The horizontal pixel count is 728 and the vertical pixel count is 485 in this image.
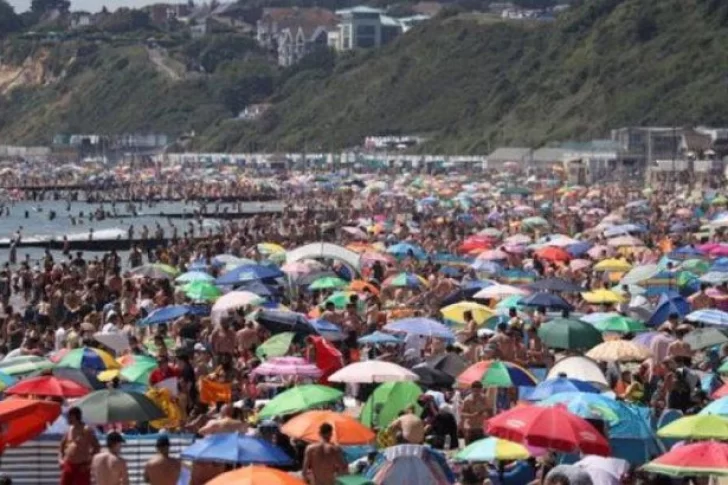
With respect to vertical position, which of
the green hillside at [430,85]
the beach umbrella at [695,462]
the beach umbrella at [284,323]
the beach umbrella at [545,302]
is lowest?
the green hillside at [430,85]

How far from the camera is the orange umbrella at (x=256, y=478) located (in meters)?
9.84

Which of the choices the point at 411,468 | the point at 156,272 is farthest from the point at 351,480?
the point at 156,272

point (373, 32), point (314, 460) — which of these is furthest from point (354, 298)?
point (373, 32)

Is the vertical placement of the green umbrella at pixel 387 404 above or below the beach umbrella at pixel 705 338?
above

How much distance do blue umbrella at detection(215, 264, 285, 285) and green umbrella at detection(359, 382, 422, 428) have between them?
9.82m

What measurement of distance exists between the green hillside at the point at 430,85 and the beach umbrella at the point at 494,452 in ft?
281

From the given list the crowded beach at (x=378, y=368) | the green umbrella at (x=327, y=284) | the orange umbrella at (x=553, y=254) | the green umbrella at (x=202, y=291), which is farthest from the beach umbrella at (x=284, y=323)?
the orange umbrella at (x=553, y=254)

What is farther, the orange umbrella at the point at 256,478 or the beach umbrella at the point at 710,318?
the beach umbrella at the point at 710,318

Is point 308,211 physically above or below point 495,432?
below

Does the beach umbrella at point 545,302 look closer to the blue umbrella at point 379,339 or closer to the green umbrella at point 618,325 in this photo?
the green umbrella at point 618,325

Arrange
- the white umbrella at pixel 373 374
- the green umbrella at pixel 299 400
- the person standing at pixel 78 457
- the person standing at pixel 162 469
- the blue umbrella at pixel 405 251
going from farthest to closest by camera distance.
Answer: the blue umbrella at pixel 405 251 < the white umbrella at pixel 373 374 < the green umbrella at pixel 299 400 < the person standing at pixel 78 457 < the person standing at pixel 162 469

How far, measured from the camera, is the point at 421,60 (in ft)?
462

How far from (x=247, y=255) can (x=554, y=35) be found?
309 ft

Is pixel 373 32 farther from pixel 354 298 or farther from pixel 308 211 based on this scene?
pixel 354 298
